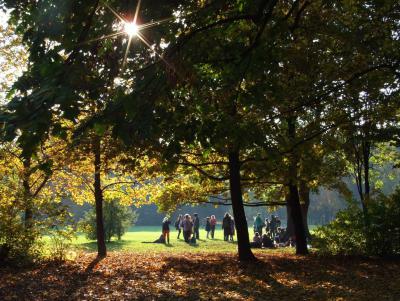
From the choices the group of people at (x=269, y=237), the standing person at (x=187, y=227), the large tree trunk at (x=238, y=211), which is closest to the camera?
the large tree trunk at (x=238, y=211)

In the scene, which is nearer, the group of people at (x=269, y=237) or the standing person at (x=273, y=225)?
the group of people at (x=269, y=237)

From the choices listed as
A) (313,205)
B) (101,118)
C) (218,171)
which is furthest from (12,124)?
(313,205)

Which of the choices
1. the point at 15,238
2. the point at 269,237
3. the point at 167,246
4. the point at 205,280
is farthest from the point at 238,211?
the point at 167,246

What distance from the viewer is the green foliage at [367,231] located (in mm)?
12453

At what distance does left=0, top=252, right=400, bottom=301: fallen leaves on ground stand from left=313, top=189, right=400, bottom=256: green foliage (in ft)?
1.53

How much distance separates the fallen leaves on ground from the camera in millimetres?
8484

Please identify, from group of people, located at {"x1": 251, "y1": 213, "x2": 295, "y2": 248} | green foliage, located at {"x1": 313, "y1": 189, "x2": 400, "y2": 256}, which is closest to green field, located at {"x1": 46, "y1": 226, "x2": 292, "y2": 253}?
group of people, located at {"x1": 251, "y1": 213, "x2": 295, "y2": 248}

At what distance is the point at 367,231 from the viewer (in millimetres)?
12703

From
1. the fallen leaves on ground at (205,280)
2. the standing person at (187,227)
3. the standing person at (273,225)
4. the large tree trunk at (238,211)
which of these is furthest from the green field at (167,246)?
the large tree trunk at (238,211)

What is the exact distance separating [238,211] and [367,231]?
3.88 m

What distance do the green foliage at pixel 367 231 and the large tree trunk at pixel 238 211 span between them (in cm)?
231

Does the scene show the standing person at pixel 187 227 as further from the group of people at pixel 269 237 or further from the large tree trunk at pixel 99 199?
the large tree trunk at pixel 99 199

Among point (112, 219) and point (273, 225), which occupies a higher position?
point (112, 219)

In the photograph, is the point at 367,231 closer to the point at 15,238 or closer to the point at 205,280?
the point at 205,280
